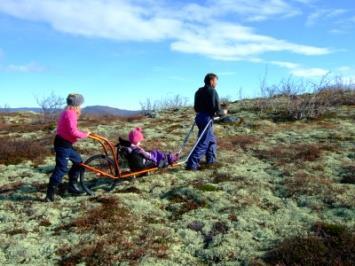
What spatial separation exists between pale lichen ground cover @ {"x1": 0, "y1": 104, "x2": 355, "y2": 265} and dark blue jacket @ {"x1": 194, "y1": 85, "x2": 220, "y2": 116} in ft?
6.15

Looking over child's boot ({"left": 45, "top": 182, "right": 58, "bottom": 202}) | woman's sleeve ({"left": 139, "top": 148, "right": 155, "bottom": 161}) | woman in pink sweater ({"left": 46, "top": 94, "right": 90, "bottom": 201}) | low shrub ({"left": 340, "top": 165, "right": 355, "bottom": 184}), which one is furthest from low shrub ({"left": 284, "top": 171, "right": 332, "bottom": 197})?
child's boot ({"left": 45, "top": 182, "right": 58, "bottom": 202})

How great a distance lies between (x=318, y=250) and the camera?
9.19 meters

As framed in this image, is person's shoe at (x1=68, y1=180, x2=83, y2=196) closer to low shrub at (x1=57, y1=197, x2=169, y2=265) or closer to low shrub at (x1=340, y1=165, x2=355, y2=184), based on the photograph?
low shrub at (x1=57, y1=197, x2=169, y2=265)

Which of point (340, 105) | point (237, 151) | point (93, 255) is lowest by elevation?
point (93, 255)

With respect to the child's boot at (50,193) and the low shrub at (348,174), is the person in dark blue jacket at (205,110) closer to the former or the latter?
the low shrub at (348,174)

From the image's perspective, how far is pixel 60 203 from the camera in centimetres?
1238

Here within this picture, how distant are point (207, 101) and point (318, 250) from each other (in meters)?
7.03

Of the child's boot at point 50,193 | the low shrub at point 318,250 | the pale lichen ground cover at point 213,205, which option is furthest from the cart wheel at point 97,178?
the low shrub at point 318,250

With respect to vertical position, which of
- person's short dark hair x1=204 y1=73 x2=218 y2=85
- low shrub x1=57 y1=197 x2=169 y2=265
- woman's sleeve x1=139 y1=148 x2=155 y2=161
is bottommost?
low shrub x1=57 y1=197 x2=169 y2=265

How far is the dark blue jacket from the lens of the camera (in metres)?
15.0

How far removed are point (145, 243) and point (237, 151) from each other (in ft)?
28.8

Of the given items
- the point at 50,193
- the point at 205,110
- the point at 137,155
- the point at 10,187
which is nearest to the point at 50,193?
the point at 50,193

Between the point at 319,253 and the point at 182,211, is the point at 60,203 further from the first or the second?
the point at 319,253

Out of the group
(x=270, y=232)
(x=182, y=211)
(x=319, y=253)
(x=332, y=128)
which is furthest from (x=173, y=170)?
(x=332, y=128)
